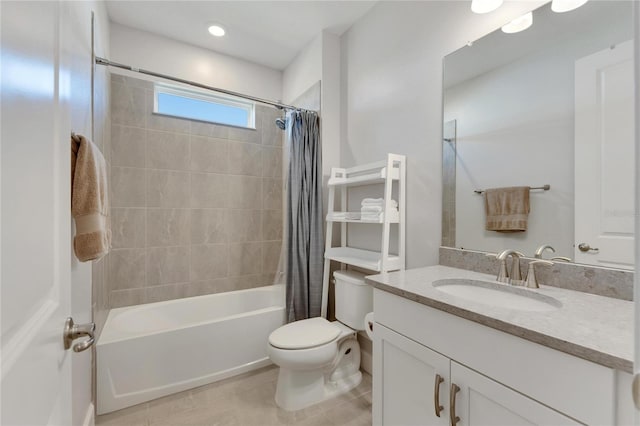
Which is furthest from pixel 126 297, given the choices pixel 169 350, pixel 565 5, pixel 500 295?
pixel 565 5

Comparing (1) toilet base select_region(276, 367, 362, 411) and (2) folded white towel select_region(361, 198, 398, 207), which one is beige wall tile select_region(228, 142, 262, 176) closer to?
(2) folded white towel select_region(361, 198, 398, 207)

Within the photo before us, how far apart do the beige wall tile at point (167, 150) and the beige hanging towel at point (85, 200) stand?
1.47 m

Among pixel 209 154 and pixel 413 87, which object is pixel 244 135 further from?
pixel 413 87

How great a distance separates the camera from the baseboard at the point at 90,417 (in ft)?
4.54

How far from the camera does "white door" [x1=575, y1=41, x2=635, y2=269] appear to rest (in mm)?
969

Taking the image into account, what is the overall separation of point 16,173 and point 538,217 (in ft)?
5.29

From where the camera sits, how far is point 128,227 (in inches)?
90.7

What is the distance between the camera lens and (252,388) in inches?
74.2

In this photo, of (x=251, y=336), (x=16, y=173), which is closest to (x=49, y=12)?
(x=16, y=173)

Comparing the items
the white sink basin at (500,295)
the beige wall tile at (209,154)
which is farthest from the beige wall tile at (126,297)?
the white sink basin at (500,295)

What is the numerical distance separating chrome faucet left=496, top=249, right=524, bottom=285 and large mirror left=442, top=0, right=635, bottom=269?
93 mm

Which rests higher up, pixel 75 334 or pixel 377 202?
pixel 377 202

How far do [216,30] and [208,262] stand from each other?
6.72 ft

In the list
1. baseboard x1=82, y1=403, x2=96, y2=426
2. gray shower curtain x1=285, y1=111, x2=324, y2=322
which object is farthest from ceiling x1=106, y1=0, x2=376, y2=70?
baseboard x1=82, y1=403, x2=96, y2=426
